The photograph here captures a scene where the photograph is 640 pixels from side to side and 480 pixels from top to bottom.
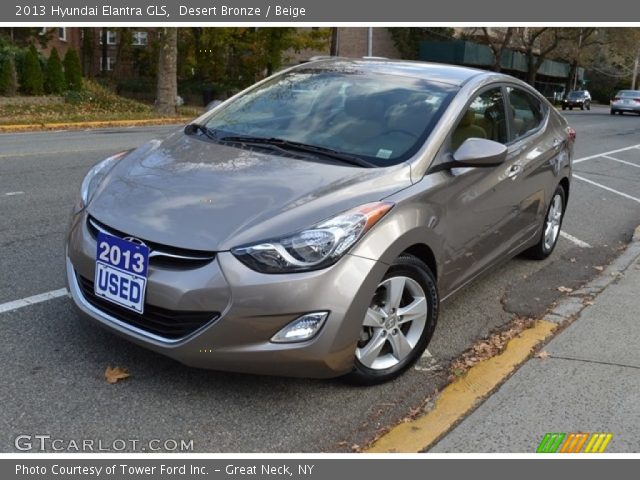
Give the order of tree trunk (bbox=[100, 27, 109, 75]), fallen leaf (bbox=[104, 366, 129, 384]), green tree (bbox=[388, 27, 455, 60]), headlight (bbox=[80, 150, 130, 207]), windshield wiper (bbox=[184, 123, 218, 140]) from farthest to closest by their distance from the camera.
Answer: green tree (bbox=[388, 27, 455, 60])
tree trunk (bbox=[100, 27, 109, 75])
windshield wiper (bbox=[184, 123, 218, 140])
headlight (bbox=[80, 150, 130, 207])
fallen leaf (bbox=[104, 366, 129, 384])

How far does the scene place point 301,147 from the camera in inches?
159

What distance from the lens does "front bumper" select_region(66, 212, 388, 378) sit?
307cm

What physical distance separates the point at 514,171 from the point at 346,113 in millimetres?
1329

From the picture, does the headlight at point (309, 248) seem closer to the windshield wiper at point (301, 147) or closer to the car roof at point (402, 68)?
the windshield wiper at point (301, 147)

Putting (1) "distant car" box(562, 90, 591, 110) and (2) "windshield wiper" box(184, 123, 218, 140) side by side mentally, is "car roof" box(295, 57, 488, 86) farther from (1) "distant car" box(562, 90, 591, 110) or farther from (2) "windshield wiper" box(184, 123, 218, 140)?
(1) "distant car" box(562, 90, 591, 110)

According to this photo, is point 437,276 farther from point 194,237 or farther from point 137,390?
point 137,390

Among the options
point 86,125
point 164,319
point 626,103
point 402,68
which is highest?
point 402,68

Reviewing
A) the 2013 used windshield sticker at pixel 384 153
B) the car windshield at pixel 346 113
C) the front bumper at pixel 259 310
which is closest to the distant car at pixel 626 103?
the car windshield at pixel 346 113

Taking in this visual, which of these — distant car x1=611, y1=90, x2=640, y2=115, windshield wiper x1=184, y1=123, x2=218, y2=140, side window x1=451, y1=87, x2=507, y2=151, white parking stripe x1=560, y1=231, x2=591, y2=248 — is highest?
side window x1=451, y1=87, x2=507, y2=151

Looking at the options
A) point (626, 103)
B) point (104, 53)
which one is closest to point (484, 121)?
point (104, 53)

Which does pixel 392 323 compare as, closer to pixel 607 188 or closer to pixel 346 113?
pixel 346 113

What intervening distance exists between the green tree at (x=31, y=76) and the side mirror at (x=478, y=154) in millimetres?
21847

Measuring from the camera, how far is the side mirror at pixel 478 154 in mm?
3964

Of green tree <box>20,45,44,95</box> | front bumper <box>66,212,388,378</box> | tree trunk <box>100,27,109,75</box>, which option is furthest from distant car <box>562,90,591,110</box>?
front bumper <box>66,212,388,378</box>
